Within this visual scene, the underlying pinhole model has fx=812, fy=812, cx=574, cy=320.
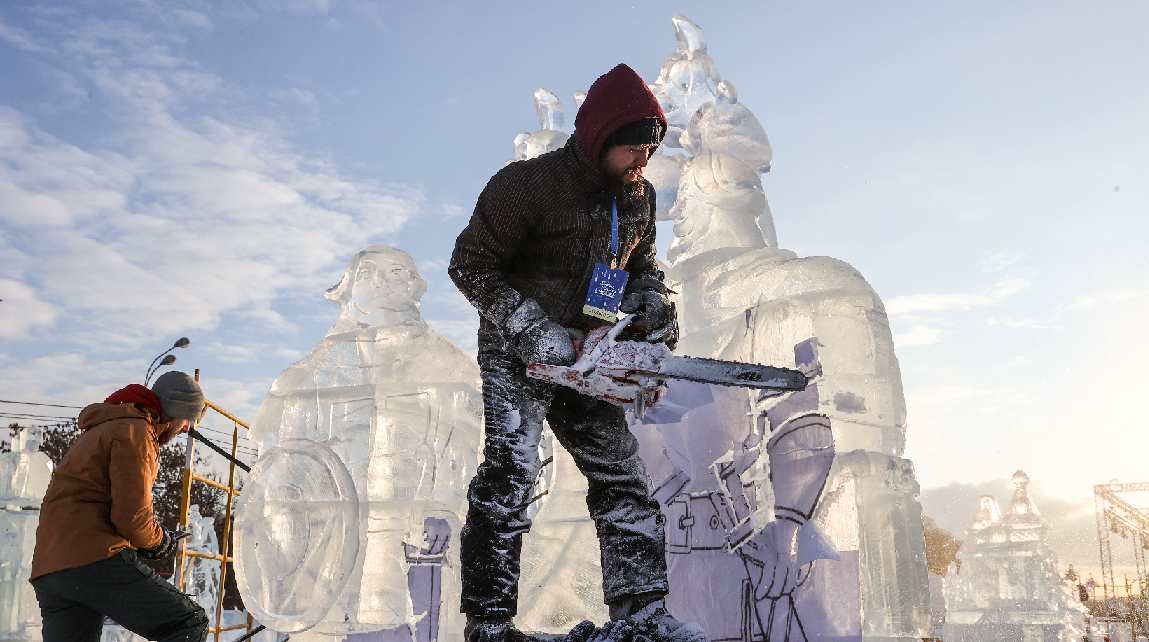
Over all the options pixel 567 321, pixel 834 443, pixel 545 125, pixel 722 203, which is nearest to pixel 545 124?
pixel 545 125

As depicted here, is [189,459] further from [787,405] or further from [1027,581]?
[1027,581]

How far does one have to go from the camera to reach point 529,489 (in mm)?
2207

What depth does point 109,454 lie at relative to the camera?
8.99 ft

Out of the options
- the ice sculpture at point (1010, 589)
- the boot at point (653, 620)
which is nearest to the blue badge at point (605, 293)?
the boot at point (653, 620)

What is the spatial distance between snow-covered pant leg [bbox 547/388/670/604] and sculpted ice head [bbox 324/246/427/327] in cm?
315

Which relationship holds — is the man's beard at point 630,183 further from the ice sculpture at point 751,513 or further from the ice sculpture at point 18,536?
the ice sculpture at point 18,536

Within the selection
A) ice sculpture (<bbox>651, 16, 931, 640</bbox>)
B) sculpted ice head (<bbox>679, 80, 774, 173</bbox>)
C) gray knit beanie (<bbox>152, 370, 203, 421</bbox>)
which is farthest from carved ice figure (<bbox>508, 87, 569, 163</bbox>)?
gray knit beanie (<bbox>152, 370, 203, 421</bbox>)

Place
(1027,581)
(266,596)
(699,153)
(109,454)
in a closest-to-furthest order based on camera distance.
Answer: (109,454), (266,596), (1027,581), (699,153)

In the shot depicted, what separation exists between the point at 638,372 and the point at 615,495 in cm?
49

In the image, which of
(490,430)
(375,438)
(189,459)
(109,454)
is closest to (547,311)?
(490,430)

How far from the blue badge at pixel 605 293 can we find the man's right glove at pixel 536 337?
0.47 ft

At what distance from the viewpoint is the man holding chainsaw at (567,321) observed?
2.15m

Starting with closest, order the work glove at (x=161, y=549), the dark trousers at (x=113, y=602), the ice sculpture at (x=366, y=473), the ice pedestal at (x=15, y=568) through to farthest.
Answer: the dark trousers at (x=113, y=602)
the work glove at (x=161, y=549)
the ice sculpture at (x=366, y=473)
the ice pedestal at (x=15, y=568)

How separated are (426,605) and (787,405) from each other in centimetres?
229
